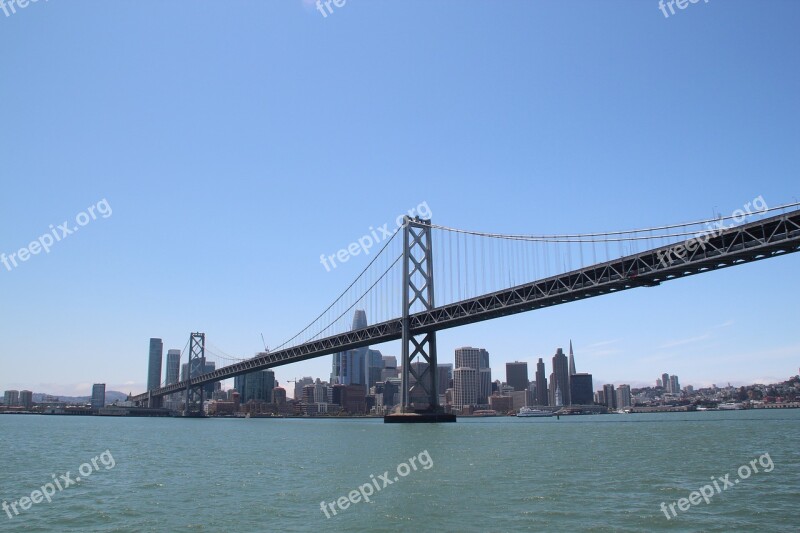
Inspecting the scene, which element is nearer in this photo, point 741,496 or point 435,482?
point 741,496

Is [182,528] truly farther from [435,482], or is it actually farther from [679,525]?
[679,525]

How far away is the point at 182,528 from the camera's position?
14.0 meters

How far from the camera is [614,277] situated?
48125 millimetres

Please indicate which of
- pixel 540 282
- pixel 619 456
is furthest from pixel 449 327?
pixel 619 456

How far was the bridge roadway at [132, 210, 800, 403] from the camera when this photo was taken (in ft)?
125

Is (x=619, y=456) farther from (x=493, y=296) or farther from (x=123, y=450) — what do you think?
(x=493, y=296)

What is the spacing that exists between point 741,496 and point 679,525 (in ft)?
14.1

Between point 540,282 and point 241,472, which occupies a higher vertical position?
point 540,282

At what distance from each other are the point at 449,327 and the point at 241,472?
3974 centimetres

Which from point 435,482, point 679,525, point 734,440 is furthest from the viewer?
point 734,440

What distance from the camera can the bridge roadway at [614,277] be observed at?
38.0 metres

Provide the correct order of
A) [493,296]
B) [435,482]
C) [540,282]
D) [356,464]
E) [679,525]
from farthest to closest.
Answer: [493,296] → [540,282] → [356,464] → [435,482] → [679,525]

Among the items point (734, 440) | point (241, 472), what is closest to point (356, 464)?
point (241, 472)

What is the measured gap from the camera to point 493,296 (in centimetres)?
5744
